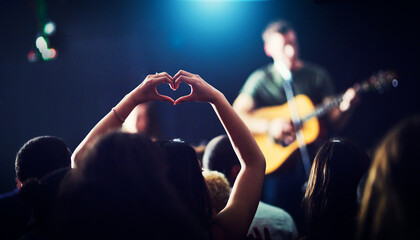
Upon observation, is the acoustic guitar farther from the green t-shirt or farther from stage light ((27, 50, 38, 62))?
stage light ((27, 50, 38, 62))

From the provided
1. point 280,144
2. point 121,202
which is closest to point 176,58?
point 280,144

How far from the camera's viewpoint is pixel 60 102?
15.9 ft

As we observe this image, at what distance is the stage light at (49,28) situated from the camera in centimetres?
439

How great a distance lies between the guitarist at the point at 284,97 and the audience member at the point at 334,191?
9.90 feet

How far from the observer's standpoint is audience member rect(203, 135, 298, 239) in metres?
1.85

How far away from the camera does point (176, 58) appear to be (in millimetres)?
4859

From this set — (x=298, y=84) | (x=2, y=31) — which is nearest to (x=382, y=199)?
(x=298, y=84)

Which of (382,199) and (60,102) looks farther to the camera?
(60,102)

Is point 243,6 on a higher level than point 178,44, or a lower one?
higher

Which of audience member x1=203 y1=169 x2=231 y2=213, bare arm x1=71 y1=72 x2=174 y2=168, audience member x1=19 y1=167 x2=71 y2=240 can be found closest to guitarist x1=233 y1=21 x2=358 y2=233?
audience member x1=203 y1=169 x2=231 y2=213

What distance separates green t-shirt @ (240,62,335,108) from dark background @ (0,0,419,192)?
133 millimetres

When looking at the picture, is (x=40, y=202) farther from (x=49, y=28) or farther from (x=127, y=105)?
(x=49, y=28)

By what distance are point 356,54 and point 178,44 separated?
2.27 meters

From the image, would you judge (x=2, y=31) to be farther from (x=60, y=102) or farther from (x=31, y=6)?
(x=60, y=102)
